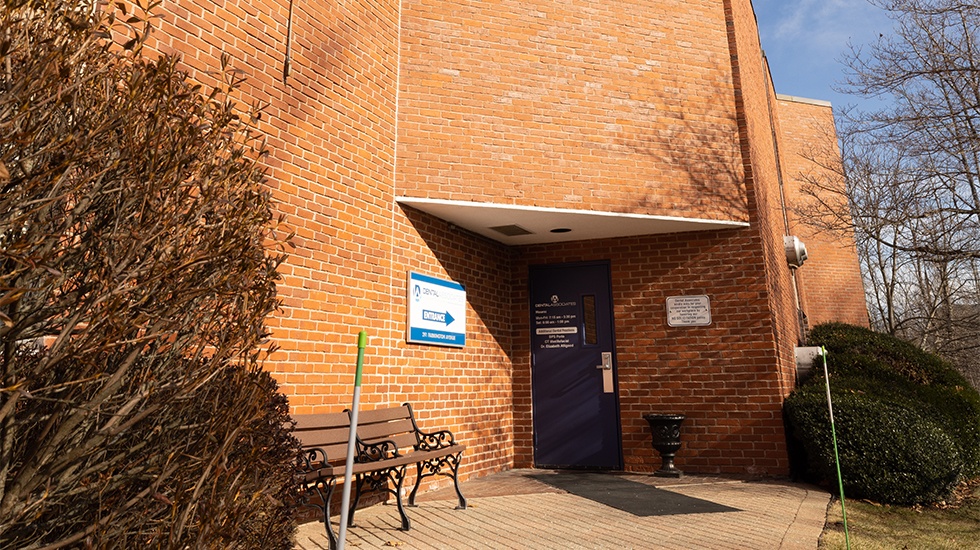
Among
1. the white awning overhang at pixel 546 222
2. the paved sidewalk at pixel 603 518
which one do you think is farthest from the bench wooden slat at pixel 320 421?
the white awning overhang at pixel 546 222

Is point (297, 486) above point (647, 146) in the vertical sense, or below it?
below

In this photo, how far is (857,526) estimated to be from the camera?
5289mm

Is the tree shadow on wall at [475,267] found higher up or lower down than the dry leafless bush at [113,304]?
higher up

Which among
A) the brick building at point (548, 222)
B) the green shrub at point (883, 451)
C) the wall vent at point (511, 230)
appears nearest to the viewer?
the brick building at point (548, 222)

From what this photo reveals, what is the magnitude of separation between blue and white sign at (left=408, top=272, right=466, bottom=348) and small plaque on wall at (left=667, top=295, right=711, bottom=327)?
271 cm

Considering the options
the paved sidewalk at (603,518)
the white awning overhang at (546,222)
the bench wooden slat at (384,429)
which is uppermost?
the white awning overhang at (546,222)

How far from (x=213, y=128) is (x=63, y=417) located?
3.55ft

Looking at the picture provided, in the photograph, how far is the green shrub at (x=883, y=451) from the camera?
632cm

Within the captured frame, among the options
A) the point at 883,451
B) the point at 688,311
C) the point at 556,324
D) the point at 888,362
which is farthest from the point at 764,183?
the point at 883,451

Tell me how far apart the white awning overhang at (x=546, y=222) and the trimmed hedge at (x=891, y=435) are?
247 centimetres

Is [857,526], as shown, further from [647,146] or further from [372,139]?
[372,139]

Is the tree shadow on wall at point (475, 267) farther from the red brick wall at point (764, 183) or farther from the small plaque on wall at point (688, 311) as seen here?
the red brick wall at point (764, 183)

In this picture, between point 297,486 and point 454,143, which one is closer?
point 297,486

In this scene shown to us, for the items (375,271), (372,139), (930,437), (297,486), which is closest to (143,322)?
(297,486)
